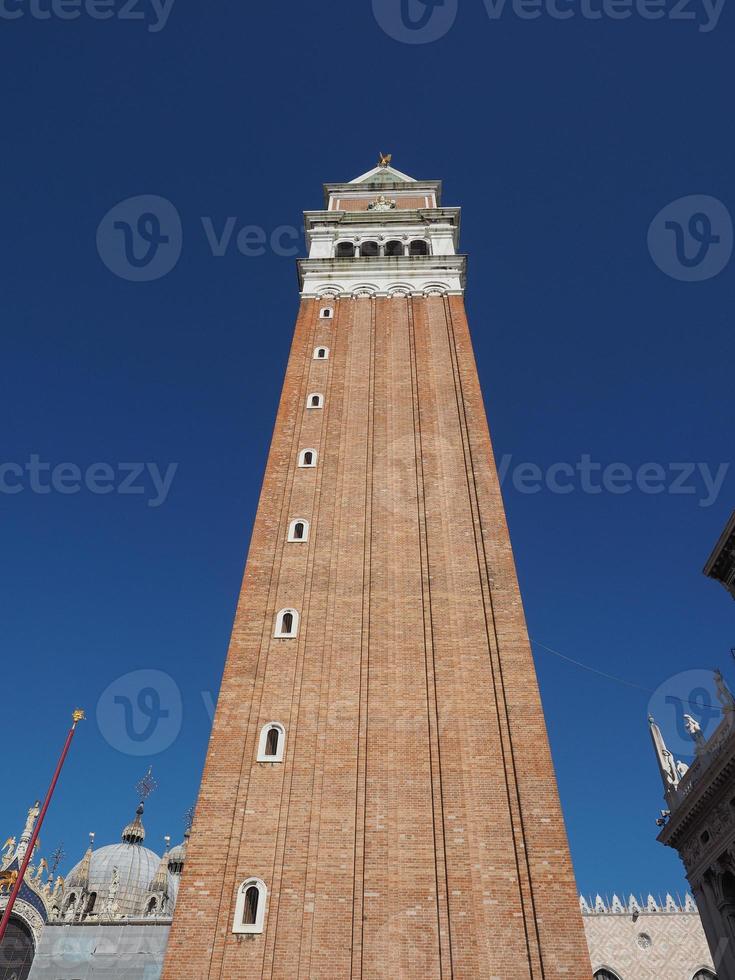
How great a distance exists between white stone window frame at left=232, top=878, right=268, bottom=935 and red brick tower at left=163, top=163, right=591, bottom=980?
0.10 feet

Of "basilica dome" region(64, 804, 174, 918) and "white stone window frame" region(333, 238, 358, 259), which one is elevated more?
"white stone window frame" region(333, 238, 358, 259)

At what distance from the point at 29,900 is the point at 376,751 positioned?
90.5ft

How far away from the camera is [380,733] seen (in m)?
19.6

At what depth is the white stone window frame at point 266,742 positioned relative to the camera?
19.2 meters

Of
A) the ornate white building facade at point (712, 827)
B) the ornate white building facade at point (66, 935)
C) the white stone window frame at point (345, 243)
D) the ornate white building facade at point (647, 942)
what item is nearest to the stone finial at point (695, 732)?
the ornate white building facade at point (712, 827)

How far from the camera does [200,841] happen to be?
1742 cm

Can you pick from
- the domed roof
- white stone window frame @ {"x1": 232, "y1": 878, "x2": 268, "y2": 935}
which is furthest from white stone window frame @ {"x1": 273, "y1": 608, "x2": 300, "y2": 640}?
the domed roof

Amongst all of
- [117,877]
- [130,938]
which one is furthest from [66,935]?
[117,877]

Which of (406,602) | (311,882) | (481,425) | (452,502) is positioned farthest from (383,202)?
(311,882)

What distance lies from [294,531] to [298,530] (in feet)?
0.52

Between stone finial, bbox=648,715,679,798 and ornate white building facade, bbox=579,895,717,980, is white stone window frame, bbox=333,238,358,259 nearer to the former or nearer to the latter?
stone finial, bbox=648,715,679,798

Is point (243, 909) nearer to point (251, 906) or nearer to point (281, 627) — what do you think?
point (251, 906)

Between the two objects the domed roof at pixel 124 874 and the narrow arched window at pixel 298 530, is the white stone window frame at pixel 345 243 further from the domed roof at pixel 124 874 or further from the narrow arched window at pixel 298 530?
the domed roof at pixel 124 874

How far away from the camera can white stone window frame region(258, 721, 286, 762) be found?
19156 mm
